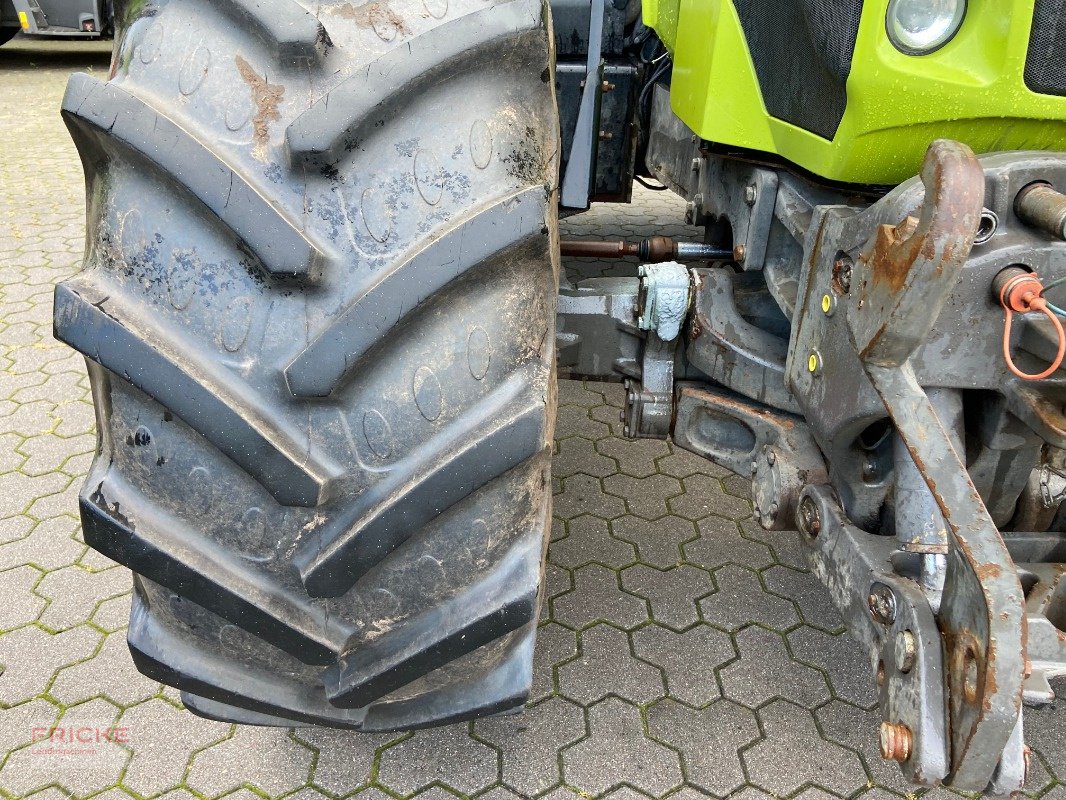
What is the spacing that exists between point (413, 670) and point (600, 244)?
1.39 m

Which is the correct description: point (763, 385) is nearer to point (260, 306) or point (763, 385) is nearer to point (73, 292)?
point (260, 306)

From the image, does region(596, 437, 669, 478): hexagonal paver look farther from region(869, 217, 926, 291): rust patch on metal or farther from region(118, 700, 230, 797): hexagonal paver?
Result: region(869, 217, 926, 291): rust patch on metal

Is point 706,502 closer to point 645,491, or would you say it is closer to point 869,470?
point 645,491

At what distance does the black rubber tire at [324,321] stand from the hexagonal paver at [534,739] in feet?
2.29

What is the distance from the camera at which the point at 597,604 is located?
2137 mm

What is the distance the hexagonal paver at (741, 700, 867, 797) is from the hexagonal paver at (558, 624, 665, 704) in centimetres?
25

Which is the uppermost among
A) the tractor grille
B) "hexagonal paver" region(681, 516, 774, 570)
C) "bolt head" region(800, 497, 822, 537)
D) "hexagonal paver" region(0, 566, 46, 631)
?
the tractor grille

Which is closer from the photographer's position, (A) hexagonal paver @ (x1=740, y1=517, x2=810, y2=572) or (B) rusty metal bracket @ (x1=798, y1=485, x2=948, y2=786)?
(B) rusty metal bracket @ (x1=798, y1=485, x2=948, y2=786)

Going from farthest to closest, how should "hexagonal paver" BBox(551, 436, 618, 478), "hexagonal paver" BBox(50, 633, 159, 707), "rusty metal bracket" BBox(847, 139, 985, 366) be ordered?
1. "hexagonal paver" BBox(551, 436, 618, 478)
2. "hexagonal paver" BBox(50, 633, 159, 707)
3. "rusty metal bracket" BBox(847, 139, 985, 366)

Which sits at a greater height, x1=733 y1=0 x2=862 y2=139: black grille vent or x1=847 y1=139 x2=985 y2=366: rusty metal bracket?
x1=733 y1=0 x2=862 y2=139: black grille vent

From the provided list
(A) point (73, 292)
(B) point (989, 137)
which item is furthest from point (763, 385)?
(A) point (73, 292)

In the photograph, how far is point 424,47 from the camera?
101 cm

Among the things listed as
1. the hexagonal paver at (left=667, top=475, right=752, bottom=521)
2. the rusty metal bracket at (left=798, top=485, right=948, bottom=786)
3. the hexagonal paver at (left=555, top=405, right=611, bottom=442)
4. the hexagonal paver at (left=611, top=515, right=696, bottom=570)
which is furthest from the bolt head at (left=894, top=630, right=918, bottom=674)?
the hexagonal paver at (left=555, top=405, right=611, bottom=442)

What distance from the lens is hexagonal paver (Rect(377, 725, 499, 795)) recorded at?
1.68 meters
